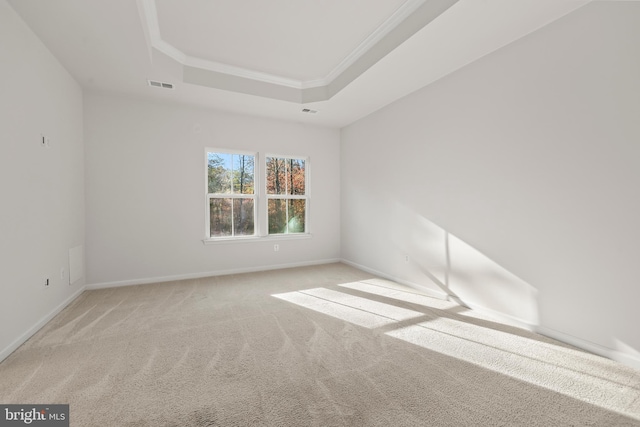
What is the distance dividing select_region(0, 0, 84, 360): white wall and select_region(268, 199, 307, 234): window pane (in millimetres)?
2758

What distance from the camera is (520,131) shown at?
8.23 ft

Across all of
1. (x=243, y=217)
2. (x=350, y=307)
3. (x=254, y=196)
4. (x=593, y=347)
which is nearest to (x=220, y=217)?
(x=243, y=217)

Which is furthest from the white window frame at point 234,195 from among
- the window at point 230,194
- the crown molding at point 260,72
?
the crown molding at point 260,72

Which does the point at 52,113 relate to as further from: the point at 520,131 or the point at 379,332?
the point at 520,131

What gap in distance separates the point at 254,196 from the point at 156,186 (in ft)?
4.95

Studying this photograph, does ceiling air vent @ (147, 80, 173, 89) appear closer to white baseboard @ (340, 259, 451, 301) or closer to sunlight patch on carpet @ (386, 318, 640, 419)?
sunlight patch on carpet @ (386, 318, 640, 419)

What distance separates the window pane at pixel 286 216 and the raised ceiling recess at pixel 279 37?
1.90 meters

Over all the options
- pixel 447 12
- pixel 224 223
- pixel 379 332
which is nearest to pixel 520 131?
pixel 447 12

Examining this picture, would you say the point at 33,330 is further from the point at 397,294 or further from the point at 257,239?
the point at 397,294

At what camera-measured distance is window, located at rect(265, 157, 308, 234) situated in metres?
4.92

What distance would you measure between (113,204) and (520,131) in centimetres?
508

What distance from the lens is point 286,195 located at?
504 cm

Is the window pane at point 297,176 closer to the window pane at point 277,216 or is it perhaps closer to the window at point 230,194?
the window pane at point 277,216

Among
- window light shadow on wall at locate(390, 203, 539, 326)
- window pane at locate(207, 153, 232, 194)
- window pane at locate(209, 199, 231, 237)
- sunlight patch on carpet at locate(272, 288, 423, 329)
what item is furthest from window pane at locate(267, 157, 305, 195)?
sunlight patch on carpet at locate(272, 288, 423, 329)
